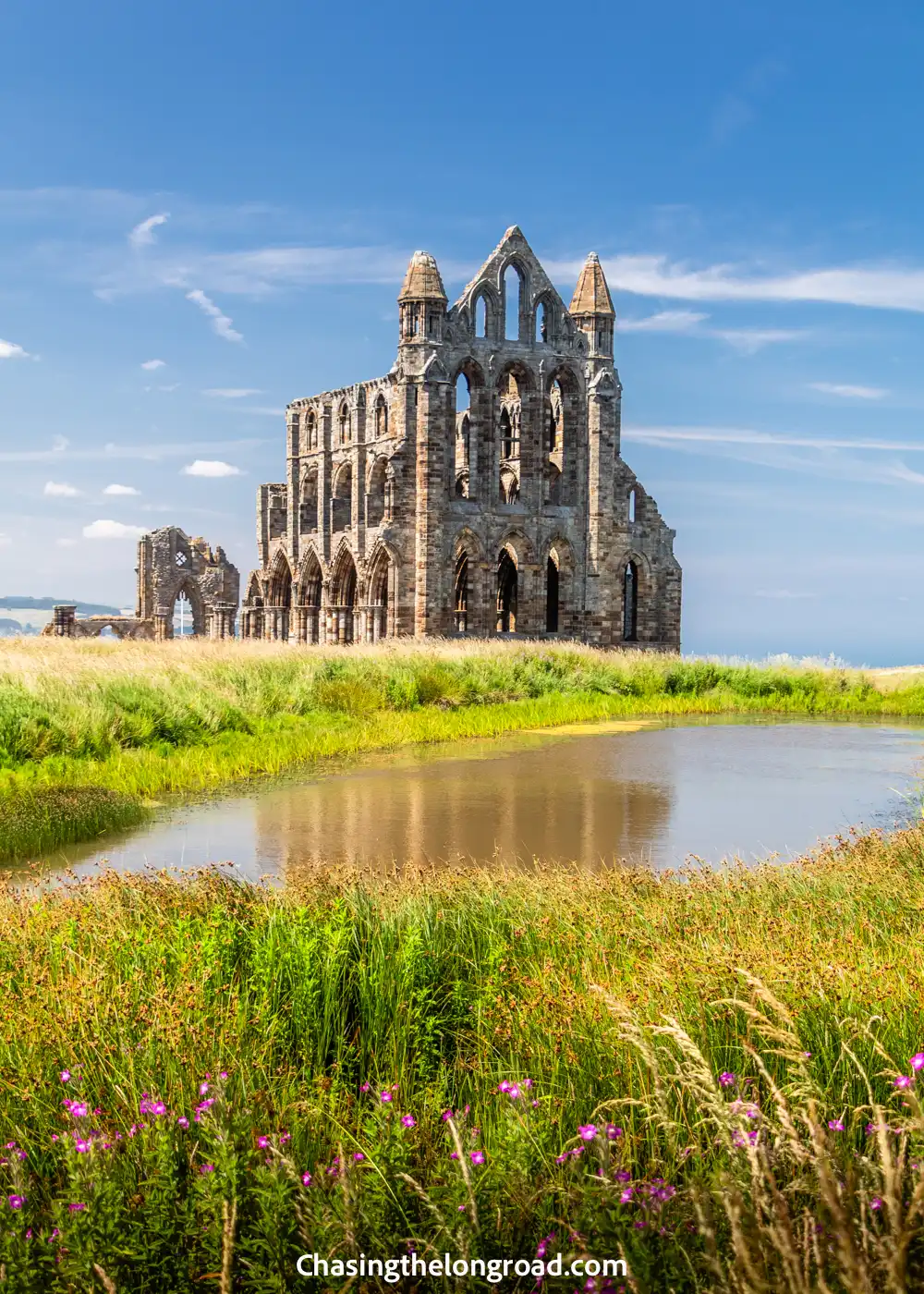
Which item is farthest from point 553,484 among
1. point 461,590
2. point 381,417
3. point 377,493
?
point 381,417

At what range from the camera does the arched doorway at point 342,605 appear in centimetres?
4447

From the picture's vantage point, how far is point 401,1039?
16.7 feet

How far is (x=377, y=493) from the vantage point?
4491 cm

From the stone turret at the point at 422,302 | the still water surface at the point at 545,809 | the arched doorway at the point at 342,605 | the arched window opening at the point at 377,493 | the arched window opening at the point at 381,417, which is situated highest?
the stone turret at the point at 422,302

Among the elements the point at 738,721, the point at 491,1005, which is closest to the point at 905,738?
the point at 738,721

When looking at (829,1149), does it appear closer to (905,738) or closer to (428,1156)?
(428,1156)

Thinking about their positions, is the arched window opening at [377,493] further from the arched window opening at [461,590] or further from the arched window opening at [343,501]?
the arched window opening at [461,590]

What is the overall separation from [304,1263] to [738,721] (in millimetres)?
21907

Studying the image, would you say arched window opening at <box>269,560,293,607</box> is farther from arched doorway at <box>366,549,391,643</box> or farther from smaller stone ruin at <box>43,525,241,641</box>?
arched doorway at <box>366,549,391,643</box>

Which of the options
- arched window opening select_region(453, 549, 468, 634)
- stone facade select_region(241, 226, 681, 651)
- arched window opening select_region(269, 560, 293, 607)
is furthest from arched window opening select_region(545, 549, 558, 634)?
arched window opening select_region(269, 560, 293, 607)

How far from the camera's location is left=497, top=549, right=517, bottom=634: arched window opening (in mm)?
48000

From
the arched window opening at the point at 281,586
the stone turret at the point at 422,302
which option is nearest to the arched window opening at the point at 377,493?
the stone turret at the point at 422,302

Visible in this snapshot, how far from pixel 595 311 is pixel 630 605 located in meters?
11.8

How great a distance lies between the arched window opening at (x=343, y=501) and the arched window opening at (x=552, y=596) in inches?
333
